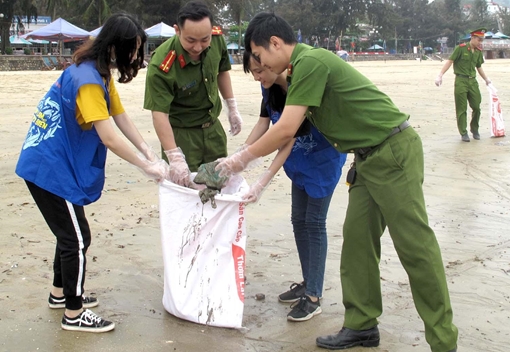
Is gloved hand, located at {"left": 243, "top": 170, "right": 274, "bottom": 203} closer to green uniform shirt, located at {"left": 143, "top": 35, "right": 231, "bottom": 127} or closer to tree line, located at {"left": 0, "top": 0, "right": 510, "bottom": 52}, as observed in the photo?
green uniform shirt, located at {"left": 143, "top": 35, "right": 231, "bottom": 127}

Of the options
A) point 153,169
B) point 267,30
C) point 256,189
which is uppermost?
point 267,30

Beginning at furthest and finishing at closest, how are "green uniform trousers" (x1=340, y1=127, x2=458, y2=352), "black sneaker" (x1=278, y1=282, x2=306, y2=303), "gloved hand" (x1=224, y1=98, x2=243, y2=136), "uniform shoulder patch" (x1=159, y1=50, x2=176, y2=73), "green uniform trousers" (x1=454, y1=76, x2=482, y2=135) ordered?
"green uniform trousers" (x1=454, y1=76, x2=482, y2=135) < "gloved hand" (x1=224, y1=98, x2=243, y2=136) < "black sneaker" (x1=278, y1=282, x2=306, y2=303) < "uniform shoulder patch" (x1=159, y1=50, x2=176, y2=73) < "green uniform trousers" (x1=340, y1=127, x2=458, y2=352)

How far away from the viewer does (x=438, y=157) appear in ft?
26.5

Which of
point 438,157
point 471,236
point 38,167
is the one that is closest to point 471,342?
point 471,236

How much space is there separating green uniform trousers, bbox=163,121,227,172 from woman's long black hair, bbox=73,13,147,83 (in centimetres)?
76

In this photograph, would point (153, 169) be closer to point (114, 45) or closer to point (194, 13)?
point (114, 45)

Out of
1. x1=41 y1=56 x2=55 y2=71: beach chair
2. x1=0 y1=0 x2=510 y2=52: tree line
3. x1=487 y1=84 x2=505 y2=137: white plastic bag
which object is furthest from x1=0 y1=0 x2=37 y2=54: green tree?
x1=487 y1=84 x2=505 y2=137: white plastic bag

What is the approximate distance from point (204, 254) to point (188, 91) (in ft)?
3.27

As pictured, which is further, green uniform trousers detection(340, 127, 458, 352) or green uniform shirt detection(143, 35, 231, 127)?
green uniform shirt detection(143, 35, 231, 127)

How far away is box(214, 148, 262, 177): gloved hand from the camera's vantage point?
2.96 meters

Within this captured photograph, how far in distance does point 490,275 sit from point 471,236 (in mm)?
894

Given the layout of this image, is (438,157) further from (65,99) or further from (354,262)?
(65,99)

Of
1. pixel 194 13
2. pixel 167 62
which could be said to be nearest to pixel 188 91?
pixel 167 62

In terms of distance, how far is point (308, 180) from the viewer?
328cm
